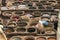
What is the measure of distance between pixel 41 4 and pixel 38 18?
6.28 feet

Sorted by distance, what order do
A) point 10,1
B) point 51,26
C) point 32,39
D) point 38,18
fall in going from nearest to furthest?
point 32,39 → point 51,26 → point 38,18 → point 10,1

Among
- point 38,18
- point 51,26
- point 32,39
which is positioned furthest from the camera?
point 38,18

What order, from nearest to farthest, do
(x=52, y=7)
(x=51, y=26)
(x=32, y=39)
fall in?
(x=32, y=39)
(x=51, y=26)
(x=52, y=7)

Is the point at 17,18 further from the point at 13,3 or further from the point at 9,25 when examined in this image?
the point at 13,3

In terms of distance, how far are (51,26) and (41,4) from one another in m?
2.91

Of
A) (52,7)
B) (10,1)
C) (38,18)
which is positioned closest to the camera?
(38,18)

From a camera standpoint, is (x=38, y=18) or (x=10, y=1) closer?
(x=38, y=18)

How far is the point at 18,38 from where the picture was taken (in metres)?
12.8

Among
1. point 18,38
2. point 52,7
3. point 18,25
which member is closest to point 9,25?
point 18,25

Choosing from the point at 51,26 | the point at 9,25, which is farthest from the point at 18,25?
the point at 51,26

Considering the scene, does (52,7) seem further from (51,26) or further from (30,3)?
(51,26)

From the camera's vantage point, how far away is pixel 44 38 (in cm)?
1281

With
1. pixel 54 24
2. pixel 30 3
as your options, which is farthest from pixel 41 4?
pixel 54 24

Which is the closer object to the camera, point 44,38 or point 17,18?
point 44,38
